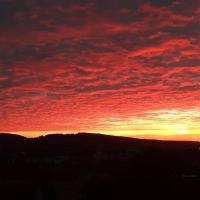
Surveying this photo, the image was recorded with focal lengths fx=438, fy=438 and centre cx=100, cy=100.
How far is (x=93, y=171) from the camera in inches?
2680

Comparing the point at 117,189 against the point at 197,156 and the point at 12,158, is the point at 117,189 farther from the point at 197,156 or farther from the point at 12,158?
the point at 12,158

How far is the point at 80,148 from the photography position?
10550 cm

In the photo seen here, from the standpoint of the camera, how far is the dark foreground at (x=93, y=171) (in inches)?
1443

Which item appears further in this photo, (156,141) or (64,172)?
(156,141)

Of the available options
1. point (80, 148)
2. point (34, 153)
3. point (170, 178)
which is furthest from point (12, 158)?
point (170, 178)

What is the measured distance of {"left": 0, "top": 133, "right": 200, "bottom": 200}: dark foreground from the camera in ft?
120

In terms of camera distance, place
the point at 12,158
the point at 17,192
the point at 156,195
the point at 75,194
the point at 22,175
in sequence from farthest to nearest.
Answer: the point at 12,158
the point at 22,175
the point at 75,194
the point at 17,192
the point at 156,195

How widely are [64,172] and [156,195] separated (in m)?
41.8

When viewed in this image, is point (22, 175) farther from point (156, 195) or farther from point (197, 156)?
point (156, 195)

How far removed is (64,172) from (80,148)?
1163 inches

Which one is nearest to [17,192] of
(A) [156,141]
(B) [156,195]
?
(B) [156,195]

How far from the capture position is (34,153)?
3996 inches

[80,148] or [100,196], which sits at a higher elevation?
[80,148]

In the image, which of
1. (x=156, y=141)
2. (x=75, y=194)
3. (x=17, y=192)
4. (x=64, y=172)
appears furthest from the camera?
(x=156, y=141)
